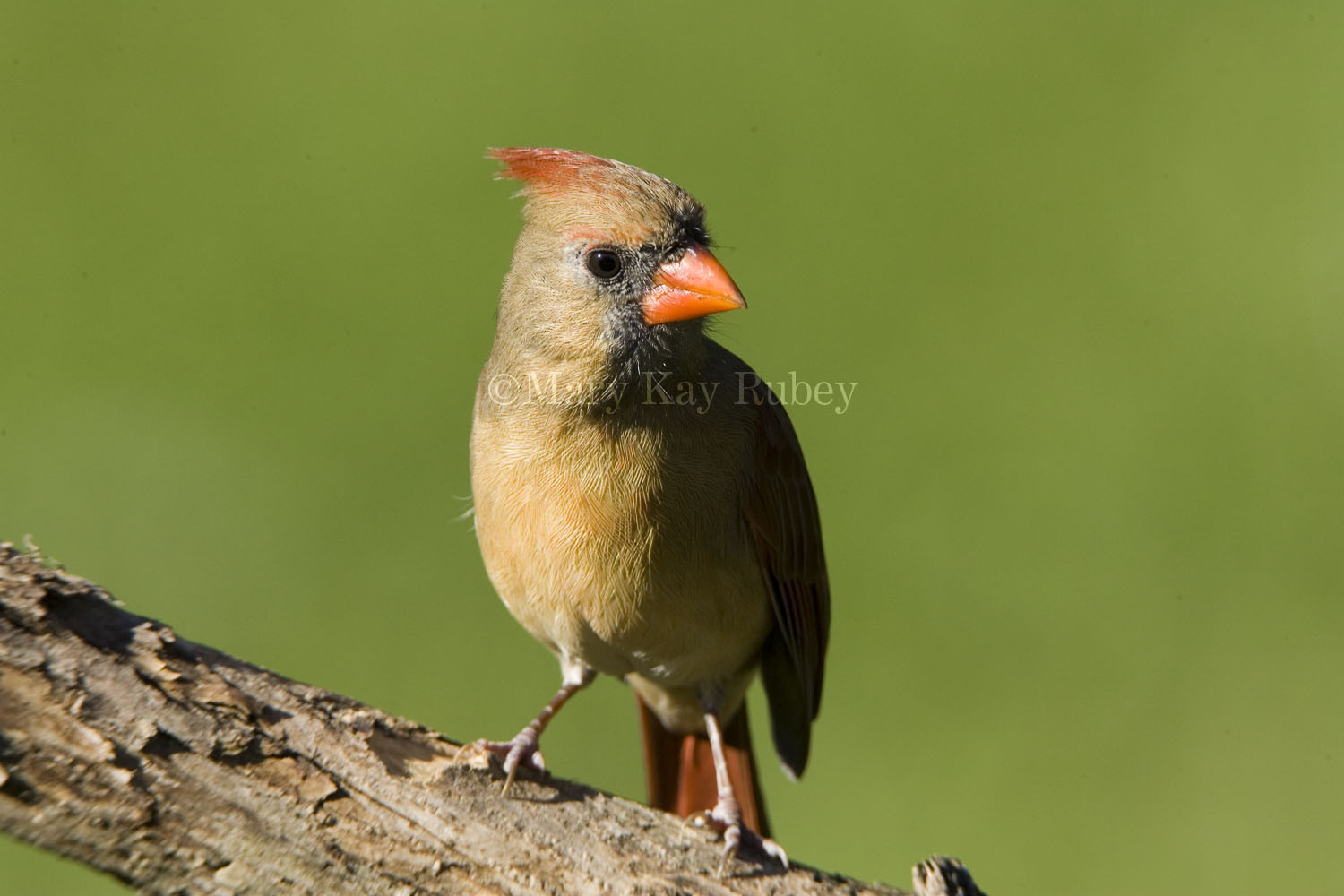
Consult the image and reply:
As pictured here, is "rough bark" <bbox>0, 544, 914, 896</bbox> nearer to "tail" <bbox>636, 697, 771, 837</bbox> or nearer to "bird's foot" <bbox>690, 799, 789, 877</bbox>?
"bird's foot" <bbox>690, 799, 789, 877</bbox>

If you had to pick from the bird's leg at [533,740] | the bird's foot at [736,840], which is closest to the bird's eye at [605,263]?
the bird's leg at [533,740]

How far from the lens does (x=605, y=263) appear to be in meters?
3.20

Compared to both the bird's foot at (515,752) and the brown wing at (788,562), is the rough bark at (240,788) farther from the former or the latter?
the brown wing at (788,562)

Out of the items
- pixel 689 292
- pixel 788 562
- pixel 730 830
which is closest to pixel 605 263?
pixel 689 292

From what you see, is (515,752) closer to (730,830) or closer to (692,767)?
(730,830)

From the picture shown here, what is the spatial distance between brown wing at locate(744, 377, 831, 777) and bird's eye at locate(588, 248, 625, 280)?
0.58 meters

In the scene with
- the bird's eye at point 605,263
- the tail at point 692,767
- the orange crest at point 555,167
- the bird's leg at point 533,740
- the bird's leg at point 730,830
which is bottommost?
the tail at point 692,767

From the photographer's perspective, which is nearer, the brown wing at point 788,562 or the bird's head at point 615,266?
the bird's head at point 615,266

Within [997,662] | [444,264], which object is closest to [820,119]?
[444,264]

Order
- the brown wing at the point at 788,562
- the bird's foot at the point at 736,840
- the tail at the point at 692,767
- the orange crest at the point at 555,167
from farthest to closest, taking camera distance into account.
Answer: the tail at the point at 692,767
the brown wing at the point at 788,562
the orange crest at the point at 555,167
the bird's foot at the point at 736,840

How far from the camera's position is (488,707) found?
5254 millimetres

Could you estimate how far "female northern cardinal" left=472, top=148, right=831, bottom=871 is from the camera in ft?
10.5

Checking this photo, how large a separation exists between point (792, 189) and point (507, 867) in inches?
170

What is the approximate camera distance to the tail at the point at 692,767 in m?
3.98
